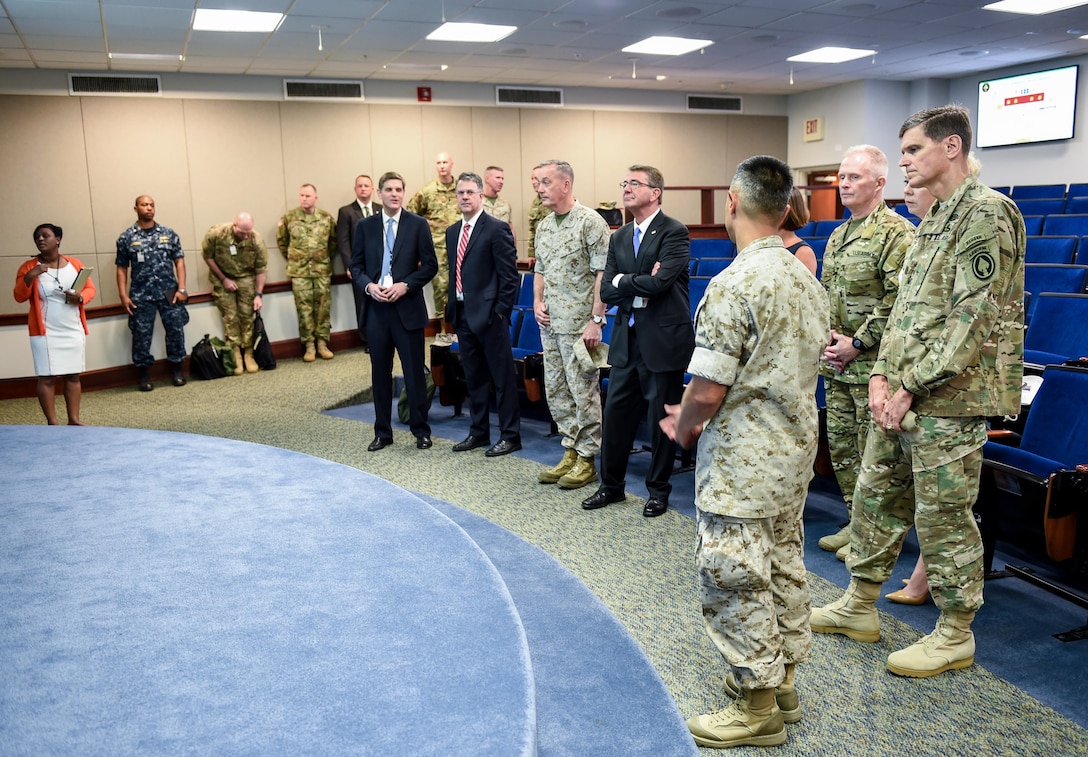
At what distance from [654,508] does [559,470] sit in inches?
28.7

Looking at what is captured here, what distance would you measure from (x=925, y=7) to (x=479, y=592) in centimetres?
783

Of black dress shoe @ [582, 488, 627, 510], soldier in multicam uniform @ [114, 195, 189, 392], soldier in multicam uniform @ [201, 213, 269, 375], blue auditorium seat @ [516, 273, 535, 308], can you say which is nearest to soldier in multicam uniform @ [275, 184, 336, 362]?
soldier in multicam uniform @ [201, 213, 269, 375]

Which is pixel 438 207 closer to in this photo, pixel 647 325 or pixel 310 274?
pixel 310 274

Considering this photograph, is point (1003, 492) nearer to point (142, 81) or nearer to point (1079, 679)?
point (1079, 679)

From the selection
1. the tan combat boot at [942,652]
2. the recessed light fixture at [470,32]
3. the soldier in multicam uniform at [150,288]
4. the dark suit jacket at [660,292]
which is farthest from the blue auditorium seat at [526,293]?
the tan combat boot at [942,652]

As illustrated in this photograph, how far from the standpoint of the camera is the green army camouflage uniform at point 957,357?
2.23 meters

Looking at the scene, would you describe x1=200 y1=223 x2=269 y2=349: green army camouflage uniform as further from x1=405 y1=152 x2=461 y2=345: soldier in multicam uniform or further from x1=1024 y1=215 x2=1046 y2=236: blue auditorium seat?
x1=1024 y1=215 x2=1046 y2=236: blue auditorium seat

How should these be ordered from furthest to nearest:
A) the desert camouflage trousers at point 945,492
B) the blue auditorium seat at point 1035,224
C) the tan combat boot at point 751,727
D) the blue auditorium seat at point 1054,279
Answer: the blue auditorium seat at point 1035,224 < the blue auditorium seat at point 1054,279 < the desert camouflage trousers at point 945,492 < the tan combat boot at point 751,727

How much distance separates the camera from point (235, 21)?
271 inches

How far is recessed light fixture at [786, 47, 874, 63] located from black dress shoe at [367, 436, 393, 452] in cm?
697

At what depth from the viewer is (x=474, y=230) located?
4.79 m

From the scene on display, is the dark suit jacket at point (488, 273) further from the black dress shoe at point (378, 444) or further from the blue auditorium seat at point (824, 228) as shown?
the blue auditorium seat at point (824, 228)

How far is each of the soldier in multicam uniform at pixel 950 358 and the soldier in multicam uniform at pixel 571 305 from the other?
A: 190cm

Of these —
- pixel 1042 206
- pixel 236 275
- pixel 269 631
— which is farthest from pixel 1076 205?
pixel 269 631
